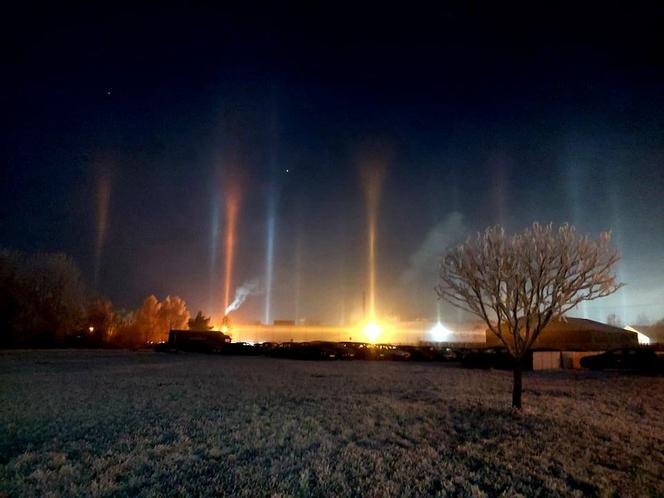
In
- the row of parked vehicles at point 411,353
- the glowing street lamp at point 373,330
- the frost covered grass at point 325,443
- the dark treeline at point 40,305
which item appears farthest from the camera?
the glowing street lamp at point 373,330

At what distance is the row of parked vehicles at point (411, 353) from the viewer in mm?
29531

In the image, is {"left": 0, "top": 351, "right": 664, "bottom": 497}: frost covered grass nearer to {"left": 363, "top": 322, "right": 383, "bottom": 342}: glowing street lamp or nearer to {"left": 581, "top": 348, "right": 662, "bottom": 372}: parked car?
{"left": 581, "top": 348, "right": 662, "bottom": 372}: parked car

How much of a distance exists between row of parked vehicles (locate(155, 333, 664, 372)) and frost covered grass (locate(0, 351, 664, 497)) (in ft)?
47.0

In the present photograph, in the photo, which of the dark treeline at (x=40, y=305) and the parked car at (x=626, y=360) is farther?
the dark treeline at (x=40, y=305)

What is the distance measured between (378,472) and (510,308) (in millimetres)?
7341

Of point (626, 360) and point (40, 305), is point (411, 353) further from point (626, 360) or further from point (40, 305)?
point (40, 305)

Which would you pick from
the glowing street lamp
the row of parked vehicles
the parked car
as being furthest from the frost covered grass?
the glowing street lamp

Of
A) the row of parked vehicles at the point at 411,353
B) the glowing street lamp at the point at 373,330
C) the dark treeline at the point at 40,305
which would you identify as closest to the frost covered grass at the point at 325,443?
the row of parked vehicles at the point at 411,353

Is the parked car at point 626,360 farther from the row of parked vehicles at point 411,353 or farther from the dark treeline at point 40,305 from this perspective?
the dark treeline at point 40,305

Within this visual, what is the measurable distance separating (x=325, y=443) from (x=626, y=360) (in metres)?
29.4

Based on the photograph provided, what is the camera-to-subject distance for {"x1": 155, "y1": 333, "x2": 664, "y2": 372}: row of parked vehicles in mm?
29531

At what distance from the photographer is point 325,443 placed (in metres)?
9.10

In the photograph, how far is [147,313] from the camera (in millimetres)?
102688

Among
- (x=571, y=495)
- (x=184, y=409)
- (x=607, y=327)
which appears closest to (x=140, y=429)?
(x=184, y=409)
